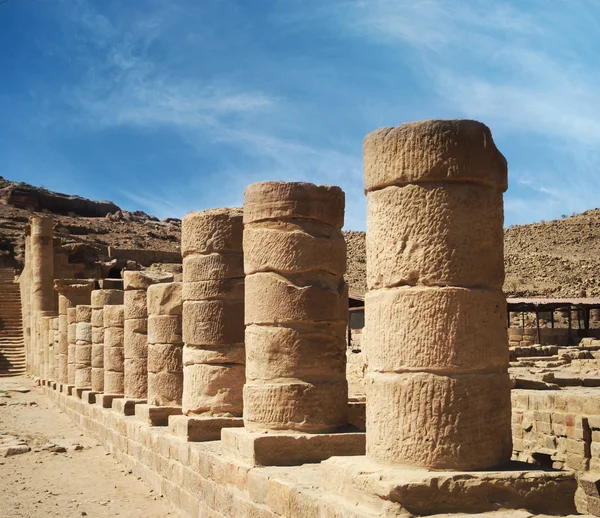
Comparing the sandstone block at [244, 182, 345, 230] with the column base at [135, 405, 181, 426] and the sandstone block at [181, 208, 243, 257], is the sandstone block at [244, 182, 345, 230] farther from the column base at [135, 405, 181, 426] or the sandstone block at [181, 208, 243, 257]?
the column base at [135, 405, 181, 426]

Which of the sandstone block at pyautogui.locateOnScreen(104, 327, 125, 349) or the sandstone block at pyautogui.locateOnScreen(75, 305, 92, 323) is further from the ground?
the sandstone block at pyautogui.locateOnScreen(75, 305, 92, 323)

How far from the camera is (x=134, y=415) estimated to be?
13031 mm

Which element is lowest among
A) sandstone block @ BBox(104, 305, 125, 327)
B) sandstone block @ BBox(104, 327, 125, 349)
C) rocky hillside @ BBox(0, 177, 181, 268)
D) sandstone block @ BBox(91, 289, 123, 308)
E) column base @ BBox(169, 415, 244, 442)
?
column base @ BBox(169, 415, 244, 442)

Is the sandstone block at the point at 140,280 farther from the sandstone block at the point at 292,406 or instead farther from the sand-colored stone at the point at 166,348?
the sandstone block at the point at 292,406

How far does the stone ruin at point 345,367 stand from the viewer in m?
5.27

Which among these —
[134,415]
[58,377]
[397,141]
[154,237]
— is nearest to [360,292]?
[154,237]

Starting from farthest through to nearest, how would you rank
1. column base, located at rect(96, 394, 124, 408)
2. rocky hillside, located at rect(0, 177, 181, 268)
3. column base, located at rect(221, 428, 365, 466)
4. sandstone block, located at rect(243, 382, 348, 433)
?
rocky hillside, located at rect(0, 177, 181, 268), column base, located at rect(96, 394, 124, 408), sandstone block, located at rect(243, 382, 348, 433), column base, located at rect(221, 428, 365, 466)

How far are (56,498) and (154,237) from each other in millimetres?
52023

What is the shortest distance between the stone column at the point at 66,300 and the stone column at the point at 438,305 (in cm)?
1758

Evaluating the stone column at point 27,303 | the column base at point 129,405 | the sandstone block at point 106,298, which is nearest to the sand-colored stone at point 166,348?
the column base at point 129,405

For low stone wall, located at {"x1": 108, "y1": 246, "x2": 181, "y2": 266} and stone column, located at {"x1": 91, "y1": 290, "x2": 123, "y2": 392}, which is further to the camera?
low stone wall, located at {"x1": 108, "y1": 246, "x2": 181, "y2": 266}

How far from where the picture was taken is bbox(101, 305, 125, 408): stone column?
15.4 meters

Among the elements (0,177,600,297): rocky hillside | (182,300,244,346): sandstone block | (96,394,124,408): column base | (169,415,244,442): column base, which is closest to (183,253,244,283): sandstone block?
(182,300,244,346): sandstone block

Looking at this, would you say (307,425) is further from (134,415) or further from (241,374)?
(134,415)
